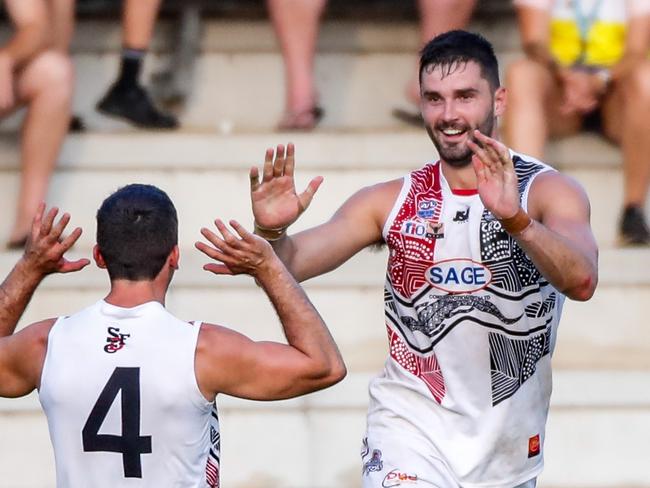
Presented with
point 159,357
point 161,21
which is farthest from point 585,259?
point 161,21

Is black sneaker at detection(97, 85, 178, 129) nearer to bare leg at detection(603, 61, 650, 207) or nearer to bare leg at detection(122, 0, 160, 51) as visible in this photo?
bare leg at detection(122, 0, 160, 51)

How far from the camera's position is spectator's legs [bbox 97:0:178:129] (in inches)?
339

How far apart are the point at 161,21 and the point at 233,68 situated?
59cm

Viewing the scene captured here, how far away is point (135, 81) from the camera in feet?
28.7

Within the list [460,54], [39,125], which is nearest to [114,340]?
[460,54]

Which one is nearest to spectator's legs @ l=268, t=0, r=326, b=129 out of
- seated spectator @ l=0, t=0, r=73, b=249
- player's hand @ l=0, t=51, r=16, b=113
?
seated spectator @ l=0, t=0, r=73, b=249

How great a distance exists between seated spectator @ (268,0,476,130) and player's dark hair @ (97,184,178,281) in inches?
168

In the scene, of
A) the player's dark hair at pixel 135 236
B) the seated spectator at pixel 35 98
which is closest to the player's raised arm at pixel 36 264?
the player's dark hair at pixel 135 236

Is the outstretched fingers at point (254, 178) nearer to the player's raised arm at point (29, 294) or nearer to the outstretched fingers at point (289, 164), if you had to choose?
the outstretched fingers at point (289, 164)

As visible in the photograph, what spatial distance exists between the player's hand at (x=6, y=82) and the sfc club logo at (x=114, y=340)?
377 centimetres

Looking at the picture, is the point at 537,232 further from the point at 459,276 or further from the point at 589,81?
the point at 589,81

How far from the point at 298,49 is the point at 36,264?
4358mm

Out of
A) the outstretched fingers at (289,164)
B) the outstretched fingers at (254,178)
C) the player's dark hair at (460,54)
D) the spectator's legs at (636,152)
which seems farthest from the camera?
the spectator's legs at (636,152)

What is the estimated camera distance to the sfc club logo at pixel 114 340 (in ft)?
14.7
